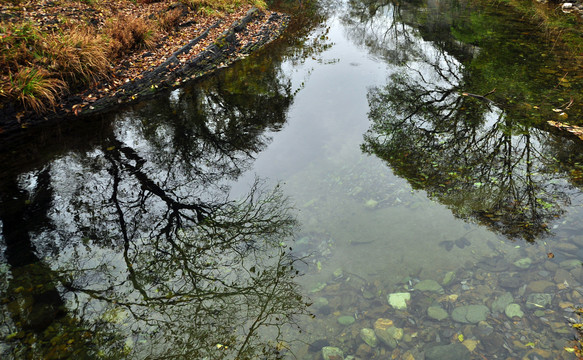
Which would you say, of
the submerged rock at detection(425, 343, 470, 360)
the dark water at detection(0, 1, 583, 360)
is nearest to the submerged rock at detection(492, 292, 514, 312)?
the dark water at detection(0, 1, 583, 360)

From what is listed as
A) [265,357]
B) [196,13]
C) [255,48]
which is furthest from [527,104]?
[196,13]

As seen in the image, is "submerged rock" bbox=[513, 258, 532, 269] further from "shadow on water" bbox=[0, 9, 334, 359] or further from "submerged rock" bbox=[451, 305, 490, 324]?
"shadow on water" bbox=[0, 9, 334, 359]

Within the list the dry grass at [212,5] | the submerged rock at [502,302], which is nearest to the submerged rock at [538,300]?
the submerged rock at [502,302]

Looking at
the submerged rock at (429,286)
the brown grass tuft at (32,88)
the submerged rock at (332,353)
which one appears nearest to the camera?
the submerged rock at (332,353)

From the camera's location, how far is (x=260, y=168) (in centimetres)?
727

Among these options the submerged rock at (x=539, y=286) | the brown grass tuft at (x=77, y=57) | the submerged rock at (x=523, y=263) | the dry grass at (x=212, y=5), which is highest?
the dry grass at (x=212, y=5)

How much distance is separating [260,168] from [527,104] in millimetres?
6799

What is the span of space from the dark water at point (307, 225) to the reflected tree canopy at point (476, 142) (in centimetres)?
4

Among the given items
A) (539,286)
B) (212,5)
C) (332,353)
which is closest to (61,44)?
(212,5)

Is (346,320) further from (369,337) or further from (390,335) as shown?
(390,335)

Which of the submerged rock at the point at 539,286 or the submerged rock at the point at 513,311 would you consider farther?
the submerged rock at the point at 539,286

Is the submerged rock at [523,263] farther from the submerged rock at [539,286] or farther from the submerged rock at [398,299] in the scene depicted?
the submerged rock at [398,299]

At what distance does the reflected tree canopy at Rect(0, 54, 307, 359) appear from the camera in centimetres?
412

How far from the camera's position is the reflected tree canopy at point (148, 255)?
412 cm
